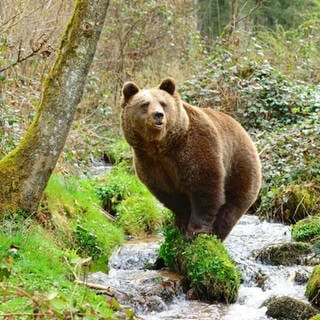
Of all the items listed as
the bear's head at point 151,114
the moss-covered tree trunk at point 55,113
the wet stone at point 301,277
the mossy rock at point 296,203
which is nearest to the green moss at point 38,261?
the moss-covered tree trunk at point 55,113

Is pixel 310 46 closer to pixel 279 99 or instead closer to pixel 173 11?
pixel 279 99

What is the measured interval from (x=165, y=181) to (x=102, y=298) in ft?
6.73

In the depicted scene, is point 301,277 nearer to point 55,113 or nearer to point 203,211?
point 203,211

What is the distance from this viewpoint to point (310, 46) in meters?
16.5

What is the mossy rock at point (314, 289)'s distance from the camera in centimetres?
661

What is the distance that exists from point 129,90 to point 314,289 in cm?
289

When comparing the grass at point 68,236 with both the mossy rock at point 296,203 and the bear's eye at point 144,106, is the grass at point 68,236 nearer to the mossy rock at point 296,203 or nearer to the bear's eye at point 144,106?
the bear's eye at point 144,106

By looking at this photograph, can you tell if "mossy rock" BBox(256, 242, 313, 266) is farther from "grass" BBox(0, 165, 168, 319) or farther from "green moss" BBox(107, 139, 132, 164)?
"green moss" BBox(107, 139, 132, 164)

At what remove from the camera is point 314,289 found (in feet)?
21.9

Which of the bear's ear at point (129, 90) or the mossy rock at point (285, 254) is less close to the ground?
the bear's ear at point (129, 90)

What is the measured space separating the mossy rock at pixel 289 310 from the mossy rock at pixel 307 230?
238cm

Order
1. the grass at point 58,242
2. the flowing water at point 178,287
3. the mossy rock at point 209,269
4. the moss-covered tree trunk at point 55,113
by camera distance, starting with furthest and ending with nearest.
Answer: the mossy rock at point 209,269 → the flowing water at point 178,287 → the moss-covered tree trunk at point 55,113 → the grass at point 58,242

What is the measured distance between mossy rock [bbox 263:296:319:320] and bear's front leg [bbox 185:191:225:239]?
51.9 inches

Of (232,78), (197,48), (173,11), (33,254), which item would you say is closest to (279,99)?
(232,78)
